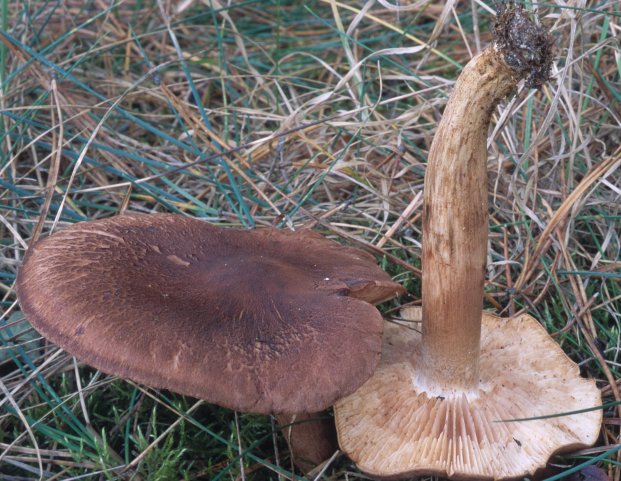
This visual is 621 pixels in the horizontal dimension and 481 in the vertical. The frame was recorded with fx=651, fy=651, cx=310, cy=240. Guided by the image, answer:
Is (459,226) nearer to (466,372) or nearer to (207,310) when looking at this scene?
(466,372)

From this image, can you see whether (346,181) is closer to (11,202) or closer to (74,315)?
(11,202)

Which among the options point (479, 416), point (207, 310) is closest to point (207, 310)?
point (207, 310)

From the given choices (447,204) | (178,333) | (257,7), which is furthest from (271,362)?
(257,7)

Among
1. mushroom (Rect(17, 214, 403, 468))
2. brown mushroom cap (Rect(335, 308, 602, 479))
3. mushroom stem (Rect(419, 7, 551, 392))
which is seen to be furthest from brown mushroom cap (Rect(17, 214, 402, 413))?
brown mushroom cap (Rect(335, 308, 602, 479))

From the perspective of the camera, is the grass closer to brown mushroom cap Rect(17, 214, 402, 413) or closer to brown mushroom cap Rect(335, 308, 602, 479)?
brown mushroom cap Rect(335, 308, 602, 479)

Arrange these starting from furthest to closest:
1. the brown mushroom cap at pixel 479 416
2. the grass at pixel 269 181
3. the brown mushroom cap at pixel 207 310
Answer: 1. the grass at pixel 269 181
2. the brown mushroom cap at pixel 479 416
3. the brown mushroom cap at pixel 207 310

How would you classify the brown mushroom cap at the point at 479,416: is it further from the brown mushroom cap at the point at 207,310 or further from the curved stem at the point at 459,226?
the brown mushroom cap at the point at 207,310

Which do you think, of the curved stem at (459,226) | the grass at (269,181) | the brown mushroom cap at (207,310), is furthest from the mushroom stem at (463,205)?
the grass at (269,181)

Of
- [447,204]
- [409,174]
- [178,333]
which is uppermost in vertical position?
[447,204]
